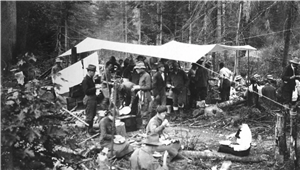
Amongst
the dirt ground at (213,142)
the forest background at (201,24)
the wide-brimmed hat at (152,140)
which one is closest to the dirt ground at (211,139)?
the dirt ground at (213,142)

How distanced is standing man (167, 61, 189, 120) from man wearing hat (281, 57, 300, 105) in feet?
10.1

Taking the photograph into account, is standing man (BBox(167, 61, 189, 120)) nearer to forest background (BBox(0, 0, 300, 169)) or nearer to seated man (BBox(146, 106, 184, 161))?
forest background (BBox(0, 0, 300, 169))

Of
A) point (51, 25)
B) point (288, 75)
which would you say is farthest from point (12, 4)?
point (51, 25)

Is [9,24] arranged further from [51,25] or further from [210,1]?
[51,25]

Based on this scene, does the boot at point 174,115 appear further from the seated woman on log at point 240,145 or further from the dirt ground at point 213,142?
the seated woman on log at point 240,145

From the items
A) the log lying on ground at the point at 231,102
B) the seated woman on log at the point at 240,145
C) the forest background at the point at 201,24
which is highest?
the forest background at the point at 201,24

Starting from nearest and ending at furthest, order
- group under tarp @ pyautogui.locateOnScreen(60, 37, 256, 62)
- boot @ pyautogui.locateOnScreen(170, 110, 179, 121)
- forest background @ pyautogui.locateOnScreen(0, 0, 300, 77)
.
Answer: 1. group under tarp @ pyautogui.locateOnScreen(60, 37, 256, 62)
2. boot @ pyautogui.locateOnScreen(170, 110, 179, 121)
3. forest background @ pyautogui.locateOnScreen(0, 0, 300, 77)

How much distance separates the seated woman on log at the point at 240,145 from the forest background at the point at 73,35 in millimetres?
4151

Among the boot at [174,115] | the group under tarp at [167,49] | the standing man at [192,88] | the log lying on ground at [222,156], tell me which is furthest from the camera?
the standing man at [192,88]

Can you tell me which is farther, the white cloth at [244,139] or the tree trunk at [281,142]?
the white cloth at [244,139]

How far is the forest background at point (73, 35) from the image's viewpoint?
2844 mm

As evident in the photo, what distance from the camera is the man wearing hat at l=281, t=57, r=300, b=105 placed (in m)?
7.93

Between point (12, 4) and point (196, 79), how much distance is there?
283 inches

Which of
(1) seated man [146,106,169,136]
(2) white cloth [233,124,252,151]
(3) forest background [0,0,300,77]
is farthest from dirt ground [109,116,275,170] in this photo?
(3) forest background [0,0,300,77]
